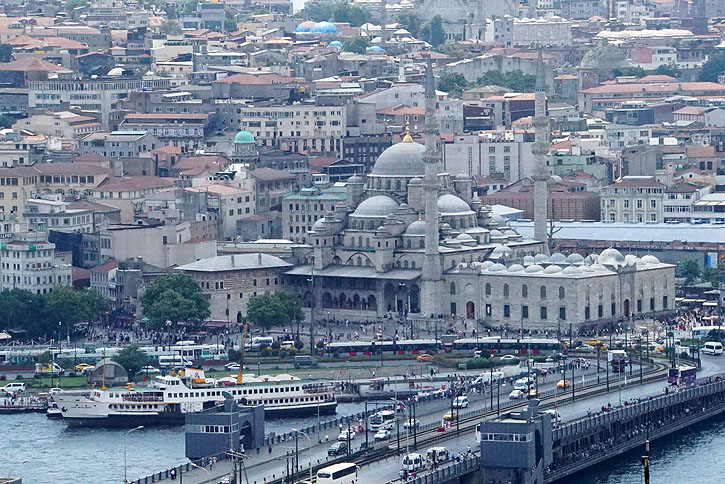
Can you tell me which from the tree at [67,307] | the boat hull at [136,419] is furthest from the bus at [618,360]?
the tree at [67,307]

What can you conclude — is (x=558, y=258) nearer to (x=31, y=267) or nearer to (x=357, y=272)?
(x=357, y=272)

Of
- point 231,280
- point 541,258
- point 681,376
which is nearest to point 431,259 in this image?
point 541,258

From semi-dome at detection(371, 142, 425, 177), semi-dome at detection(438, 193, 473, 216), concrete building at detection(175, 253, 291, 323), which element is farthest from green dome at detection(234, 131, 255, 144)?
concrete building at detection(175, 253, 291, 323)

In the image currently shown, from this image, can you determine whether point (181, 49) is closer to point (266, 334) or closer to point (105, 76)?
point (105, 76)

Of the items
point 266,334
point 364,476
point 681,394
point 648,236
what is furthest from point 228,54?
point 364,476

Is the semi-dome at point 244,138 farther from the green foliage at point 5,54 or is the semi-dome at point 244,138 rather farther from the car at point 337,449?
the car at point 337,449
